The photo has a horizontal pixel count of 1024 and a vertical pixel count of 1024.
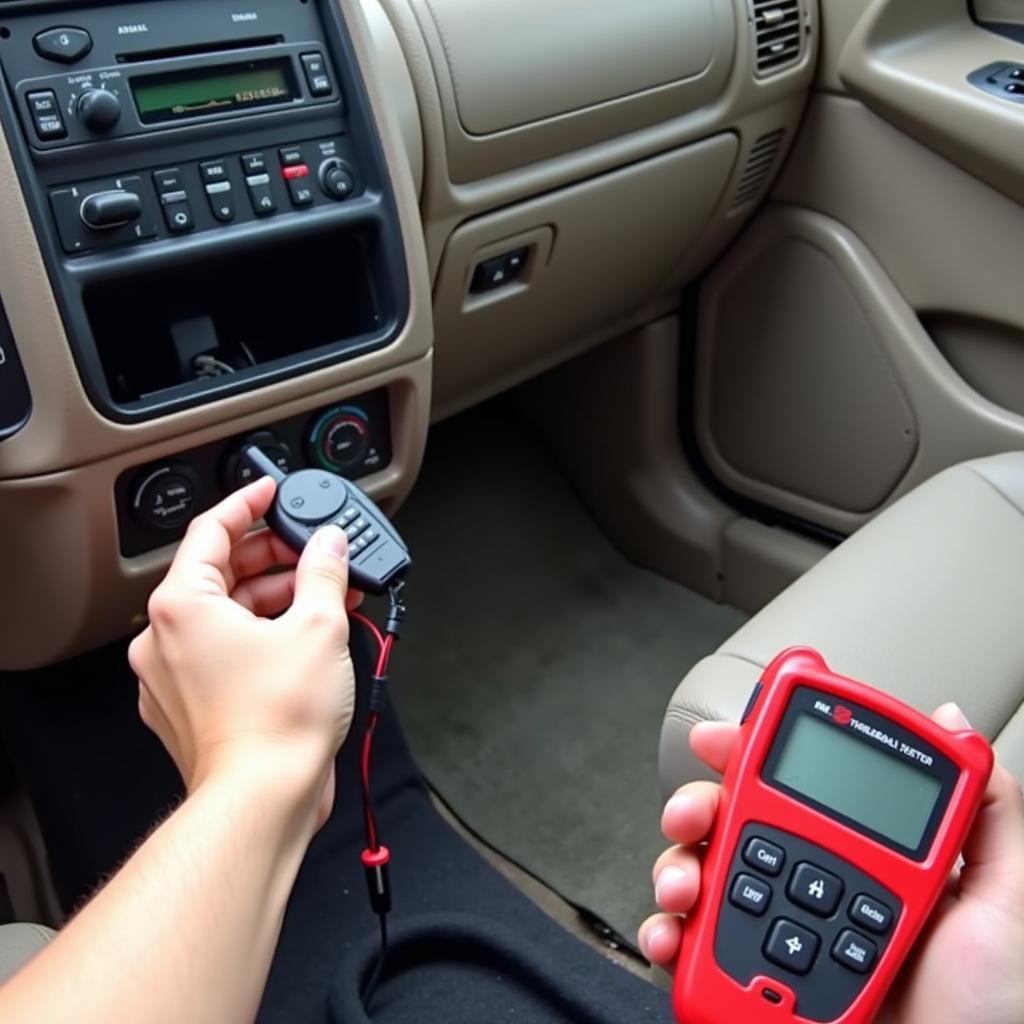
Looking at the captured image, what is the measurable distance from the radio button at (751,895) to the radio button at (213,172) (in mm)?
566

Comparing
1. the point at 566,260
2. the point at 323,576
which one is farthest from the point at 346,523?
the point at 566,260

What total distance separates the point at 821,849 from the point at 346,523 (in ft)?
1.15

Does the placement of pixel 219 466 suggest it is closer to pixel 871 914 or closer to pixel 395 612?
pixel 395 612

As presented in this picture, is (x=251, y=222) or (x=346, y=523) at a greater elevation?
(x=251, y=222)

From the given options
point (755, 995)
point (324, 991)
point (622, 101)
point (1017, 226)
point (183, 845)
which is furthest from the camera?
point (1017, 226)

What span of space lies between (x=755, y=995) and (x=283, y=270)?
0.63m

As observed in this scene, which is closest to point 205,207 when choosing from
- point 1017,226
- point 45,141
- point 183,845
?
point 45,141

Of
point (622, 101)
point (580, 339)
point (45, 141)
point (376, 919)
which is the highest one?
point (45, 141)

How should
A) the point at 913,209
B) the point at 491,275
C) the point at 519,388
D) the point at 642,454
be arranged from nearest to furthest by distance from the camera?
1. the point at 491,275
2. the point at 913,209
3. the point at 642,454
4. the point at 519,388

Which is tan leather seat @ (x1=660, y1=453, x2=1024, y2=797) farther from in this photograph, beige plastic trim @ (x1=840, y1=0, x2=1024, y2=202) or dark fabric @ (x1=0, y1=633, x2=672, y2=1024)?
beige plastic trim @ (x1=840, y1=0, x2=1024, y2=202)

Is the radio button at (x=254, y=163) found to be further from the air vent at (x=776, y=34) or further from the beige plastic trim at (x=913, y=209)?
the beige plastic trim at (x=913, y=209)

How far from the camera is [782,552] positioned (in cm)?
163

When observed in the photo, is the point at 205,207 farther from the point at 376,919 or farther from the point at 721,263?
the point at 721,263

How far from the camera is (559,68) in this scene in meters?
1.13
